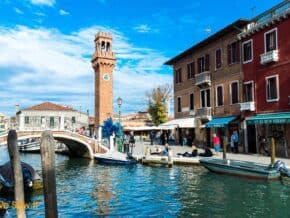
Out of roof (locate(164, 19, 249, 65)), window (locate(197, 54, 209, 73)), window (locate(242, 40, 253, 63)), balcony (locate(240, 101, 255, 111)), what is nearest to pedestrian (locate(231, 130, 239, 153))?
balcony (locate(240, 101, 255, 111))

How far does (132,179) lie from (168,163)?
4.09 m

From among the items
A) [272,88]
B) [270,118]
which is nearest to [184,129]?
[272,88]

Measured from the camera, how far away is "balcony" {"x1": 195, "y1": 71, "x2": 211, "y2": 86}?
2917cm

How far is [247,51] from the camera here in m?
Result: 24.9

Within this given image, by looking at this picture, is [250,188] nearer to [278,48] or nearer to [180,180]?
[180,180]

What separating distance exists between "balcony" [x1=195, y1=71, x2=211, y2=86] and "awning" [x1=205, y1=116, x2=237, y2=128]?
2.82 m

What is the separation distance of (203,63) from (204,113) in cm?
388

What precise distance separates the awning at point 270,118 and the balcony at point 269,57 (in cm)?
296

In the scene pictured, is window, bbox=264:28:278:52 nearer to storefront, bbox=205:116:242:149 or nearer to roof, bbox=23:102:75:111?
storefront, bbox=205:116:242:149

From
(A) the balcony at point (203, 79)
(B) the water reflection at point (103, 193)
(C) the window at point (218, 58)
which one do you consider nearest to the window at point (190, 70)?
(A) the balcony at point (203, 79)

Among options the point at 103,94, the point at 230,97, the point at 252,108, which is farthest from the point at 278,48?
the point at 103,94

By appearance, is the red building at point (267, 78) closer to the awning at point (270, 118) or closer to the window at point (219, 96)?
the awning at point (270, 118)

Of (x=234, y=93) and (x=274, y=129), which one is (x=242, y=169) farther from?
(x=234, y=93)

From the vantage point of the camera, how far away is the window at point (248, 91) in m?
24.3
